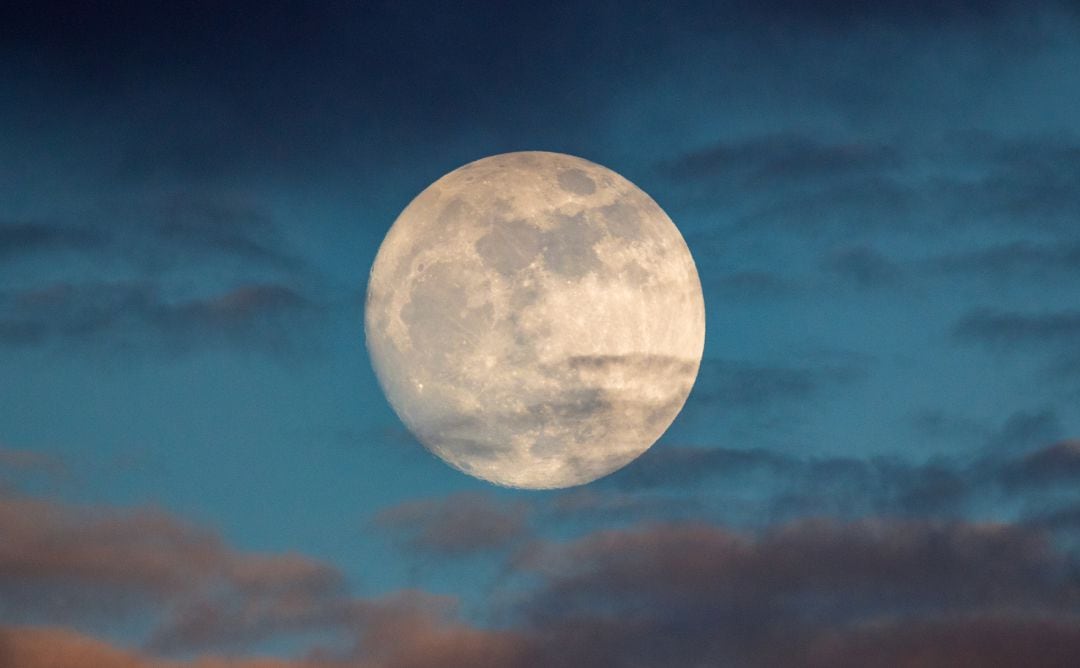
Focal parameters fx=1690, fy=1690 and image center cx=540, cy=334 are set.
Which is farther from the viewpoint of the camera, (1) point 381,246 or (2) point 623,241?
(1) point 381,246

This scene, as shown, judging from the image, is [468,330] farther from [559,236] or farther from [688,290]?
[688,290]

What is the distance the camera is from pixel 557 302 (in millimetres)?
45031

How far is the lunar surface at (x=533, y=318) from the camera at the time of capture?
45188 millimetres

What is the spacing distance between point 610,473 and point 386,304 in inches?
329

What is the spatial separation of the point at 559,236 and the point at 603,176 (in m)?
3.51

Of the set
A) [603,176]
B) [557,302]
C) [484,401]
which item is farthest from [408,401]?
[603,176]

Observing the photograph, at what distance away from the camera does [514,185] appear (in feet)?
153

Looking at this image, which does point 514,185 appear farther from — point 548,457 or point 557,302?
point 548,457

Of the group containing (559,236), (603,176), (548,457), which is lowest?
(548,457)

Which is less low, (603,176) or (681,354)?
(603,176)

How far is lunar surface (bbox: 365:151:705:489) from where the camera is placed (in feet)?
148

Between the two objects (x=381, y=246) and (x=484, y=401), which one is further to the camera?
(x=381, y=246)

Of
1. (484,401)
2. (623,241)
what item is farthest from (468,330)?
(623,241)

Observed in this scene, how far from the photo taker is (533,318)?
148ft
